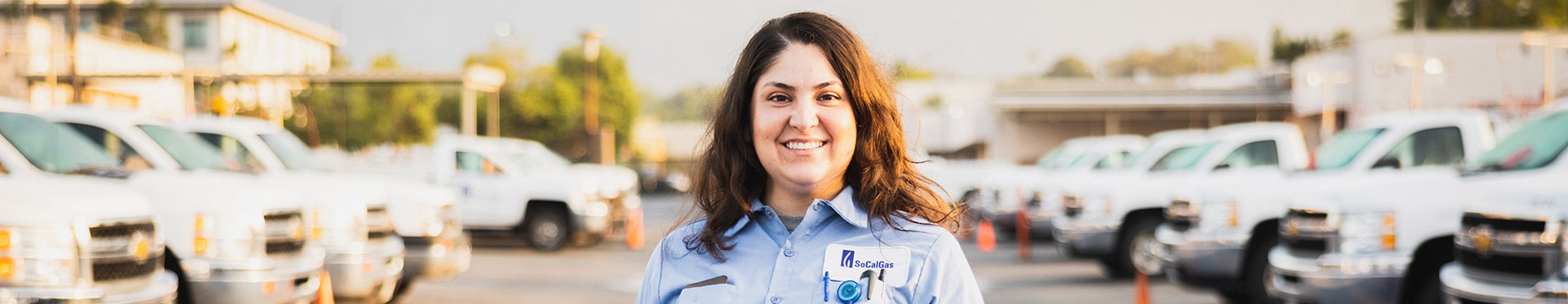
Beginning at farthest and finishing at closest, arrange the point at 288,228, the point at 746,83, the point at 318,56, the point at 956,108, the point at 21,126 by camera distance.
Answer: the point at 318,56
the point at 956,108
the point at 288,228
the point at 21,126
the point at 746,83

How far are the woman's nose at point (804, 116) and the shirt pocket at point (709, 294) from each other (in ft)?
1.02

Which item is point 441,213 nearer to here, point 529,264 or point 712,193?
point 529,264

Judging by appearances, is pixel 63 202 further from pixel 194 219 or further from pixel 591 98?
pixel 591 98

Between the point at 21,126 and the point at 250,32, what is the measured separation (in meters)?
58.7

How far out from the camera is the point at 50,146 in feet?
22.9

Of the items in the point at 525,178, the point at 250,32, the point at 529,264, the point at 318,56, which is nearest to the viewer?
the point at 529,264

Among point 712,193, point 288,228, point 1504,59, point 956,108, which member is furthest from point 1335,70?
point 712,193

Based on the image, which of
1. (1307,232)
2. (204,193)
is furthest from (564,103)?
(1307,232)

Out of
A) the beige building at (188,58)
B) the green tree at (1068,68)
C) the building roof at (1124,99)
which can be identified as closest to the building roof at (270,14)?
the beige building at (188,58)

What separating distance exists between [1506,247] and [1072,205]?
7.87 meters

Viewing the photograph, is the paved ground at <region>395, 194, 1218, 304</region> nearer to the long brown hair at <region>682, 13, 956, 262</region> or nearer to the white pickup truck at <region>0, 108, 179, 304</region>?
the white pickup truck at <region>0, 108, 179, 304</region>

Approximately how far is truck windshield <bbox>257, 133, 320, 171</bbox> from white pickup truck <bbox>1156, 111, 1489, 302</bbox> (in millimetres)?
7742

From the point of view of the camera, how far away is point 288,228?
791 centimetres

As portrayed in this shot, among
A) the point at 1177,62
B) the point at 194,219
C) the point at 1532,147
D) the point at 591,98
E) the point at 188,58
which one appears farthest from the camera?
the point at 1177,62
